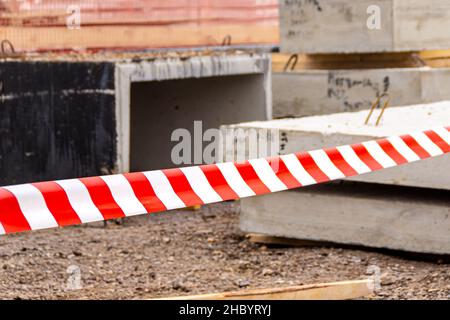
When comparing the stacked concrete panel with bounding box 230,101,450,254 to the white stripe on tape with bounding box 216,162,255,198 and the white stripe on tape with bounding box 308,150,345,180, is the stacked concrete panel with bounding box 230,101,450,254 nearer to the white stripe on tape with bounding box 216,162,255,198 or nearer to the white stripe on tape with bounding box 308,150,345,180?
the white stripe on tape with bounding box 308,150,345,180

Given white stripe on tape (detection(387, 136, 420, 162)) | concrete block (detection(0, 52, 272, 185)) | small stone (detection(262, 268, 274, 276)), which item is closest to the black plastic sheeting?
concrete block (detection(0, 52, 272, 185))

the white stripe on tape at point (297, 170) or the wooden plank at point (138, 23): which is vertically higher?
the wooden plank at point (138, 23)

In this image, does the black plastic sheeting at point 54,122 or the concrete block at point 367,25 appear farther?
the concrete block at point 367,25

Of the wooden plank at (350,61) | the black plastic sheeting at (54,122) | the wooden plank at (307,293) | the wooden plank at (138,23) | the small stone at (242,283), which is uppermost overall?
the wooden plank at (138,23)

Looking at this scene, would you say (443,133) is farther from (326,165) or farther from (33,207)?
(33,207)

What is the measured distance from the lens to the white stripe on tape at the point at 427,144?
5.26 meters

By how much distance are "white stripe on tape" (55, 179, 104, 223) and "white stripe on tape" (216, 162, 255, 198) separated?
0.71 metres

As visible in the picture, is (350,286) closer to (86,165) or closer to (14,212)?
(14,212)

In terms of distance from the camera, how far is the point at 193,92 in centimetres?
1043

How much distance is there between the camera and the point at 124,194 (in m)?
4.02

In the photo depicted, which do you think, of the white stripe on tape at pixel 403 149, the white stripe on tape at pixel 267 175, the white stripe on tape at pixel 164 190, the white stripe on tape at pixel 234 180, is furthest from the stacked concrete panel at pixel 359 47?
the white stripe on tape at pixel 164 190

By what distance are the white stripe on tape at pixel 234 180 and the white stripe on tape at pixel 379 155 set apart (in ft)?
2.87

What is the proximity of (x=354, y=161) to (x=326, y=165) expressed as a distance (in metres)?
0.19

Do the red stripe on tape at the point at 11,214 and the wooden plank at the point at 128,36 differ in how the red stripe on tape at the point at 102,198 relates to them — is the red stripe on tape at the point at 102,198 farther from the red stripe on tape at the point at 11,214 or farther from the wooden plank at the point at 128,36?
the wooden plank at the point at 128,36
